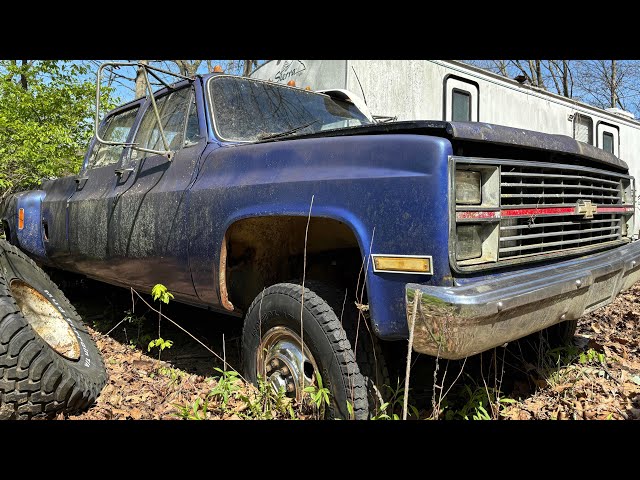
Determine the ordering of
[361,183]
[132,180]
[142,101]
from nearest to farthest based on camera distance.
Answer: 1. [361,183]
2. [132,180]
3. [142,101]

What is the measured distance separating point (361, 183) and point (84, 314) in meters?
4.04

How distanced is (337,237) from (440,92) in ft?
16.3

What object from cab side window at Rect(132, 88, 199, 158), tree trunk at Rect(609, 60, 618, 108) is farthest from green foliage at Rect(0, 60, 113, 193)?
tree trunk at Rect(609, 60, 618, 108)

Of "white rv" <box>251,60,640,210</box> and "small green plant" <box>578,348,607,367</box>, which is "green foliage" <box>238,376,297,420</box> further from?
"white rv" <box>251,60,640,210</box>

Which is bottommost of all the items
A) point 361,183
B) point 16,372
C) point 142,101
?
point 16,372

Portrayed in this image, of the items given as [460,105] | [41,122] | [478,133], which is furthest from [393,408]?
[41,122]

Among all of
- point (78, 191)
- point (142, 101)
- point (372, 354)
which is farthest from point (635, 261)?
point (78, 191)

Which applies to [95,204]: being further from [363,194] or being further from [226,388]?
[363,194]

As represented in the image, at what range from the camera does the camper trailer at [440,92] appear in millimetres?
6082

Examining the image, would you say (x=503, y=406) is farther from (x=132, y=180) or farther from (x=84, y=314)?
(x=84, y=314)

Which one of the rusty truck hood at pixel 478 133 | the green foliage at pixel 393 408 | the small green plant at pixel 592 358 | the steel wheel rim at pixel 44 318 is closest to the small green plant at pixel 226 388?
the green foliage at pixel 393 408

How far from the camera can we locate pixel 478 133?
6.84 feet

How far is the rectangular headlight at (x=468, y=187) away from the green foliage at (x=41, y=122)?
7.61 meters

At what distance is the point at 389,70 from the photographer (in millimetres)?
6410
